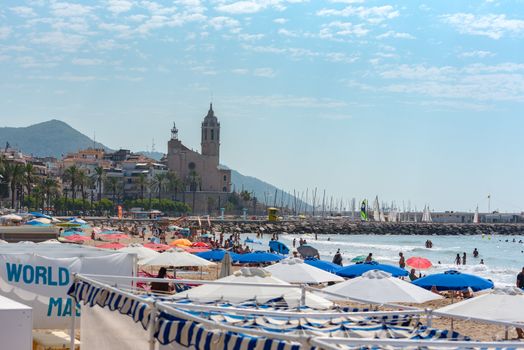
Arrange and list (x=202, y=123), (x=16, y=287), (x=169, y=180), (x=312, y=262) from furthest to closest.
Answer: (x=202, y=123) → (x=169, y=180) → (x=312, y=262) → (x=16, y=287)

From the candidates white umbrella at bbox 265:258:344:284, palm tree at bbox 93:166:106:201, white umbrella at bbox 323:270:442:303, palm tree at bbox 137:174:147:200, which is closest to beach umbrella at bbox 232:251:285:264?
white umbrella at bbox 265:258:344:284

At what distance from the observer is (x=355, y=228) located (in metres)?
144

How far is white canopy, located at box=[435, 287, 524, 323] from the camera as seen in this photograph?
34.0 ft

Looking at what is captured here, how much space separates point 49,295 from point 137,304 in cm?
438

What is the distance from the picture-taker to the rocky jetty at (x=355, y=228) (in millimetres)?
126250

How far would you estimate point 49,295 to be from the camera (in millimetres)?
11297

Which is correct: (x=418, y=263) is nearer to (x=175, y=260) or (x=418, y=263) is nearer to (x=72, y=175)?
(x=175, y=260)

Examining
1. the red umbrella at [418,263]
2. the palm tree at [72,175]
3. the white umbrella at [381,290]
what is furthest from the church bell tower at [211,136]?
the white umbrella at [381,290]

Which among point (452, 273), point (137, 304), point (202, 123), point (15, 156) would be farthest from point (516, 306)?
point (202, 123)

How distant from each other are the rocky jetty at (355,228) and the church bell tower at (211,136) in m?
30.5

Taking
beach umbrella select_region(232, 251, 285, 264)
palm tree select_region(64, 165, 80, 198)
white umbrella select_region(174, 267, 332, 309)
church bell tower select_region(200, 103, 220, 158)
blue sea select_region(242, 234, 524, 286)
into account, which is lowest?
blue sea select_region(242, 234, 524, 286)

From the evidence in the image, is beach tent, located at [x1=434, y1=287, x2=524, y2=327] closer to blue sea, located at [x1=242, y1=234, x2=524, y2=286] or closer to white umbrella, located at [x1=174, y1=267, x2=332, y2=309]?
white umbrella, located at [x1=174, y1=267, x2=332, y2=309]

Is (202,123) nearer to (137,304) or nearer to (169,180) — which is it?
(169,180)

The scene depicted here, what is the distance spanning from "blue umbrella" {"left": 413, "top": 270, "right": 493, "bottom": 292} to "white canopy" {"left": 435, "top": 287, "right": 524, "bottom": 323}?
7.46 meters
